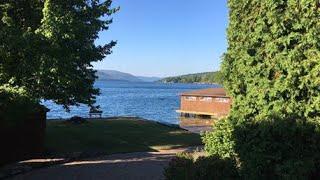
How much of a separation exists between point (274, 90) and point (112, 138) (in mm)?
22418

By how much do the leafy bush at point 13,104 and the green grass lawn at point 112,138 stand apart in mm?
6427

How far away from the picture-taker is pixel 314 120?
11.2 meters

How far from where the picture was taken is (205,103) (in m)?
78.3

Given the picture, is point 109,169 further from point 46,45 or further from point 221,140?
point 221,140

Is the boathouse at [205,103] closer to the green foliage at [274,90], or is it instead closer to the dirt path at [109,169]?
the dirt path at [109,169]

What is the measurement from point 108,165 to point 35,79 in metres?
4.94

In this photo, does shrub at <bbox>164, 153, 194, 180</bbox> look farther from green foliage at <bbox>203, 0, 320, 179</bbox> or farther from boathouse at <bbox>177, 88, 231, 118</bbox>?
boathouse at <bbox>177, 88, 231, 118</bbox>

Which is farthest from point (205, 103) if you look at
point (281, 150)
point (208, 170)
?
point (281, 150)

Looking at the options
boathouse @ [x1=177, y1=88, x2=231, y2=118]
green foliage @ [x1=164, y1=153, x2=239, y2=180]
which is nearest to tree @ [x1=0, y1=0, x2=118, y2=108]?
green foliage @ [x1=164, y1=153, x2=239, y2=180]

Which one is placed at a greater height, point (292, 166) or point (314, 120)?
point (314, 120)

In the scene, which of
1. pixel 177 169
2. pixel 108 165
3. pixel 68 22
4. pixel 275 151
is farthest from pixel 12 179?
pixel 275 151

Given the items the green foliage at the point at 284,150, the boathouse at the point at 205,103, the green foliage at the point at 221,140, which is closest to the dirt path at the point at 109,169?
the green foliage at the point at 221,140

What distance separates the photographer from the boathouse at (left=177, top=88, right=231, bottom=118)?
74.0 metres

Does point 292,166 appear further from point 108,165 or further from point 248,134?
point 108,165
